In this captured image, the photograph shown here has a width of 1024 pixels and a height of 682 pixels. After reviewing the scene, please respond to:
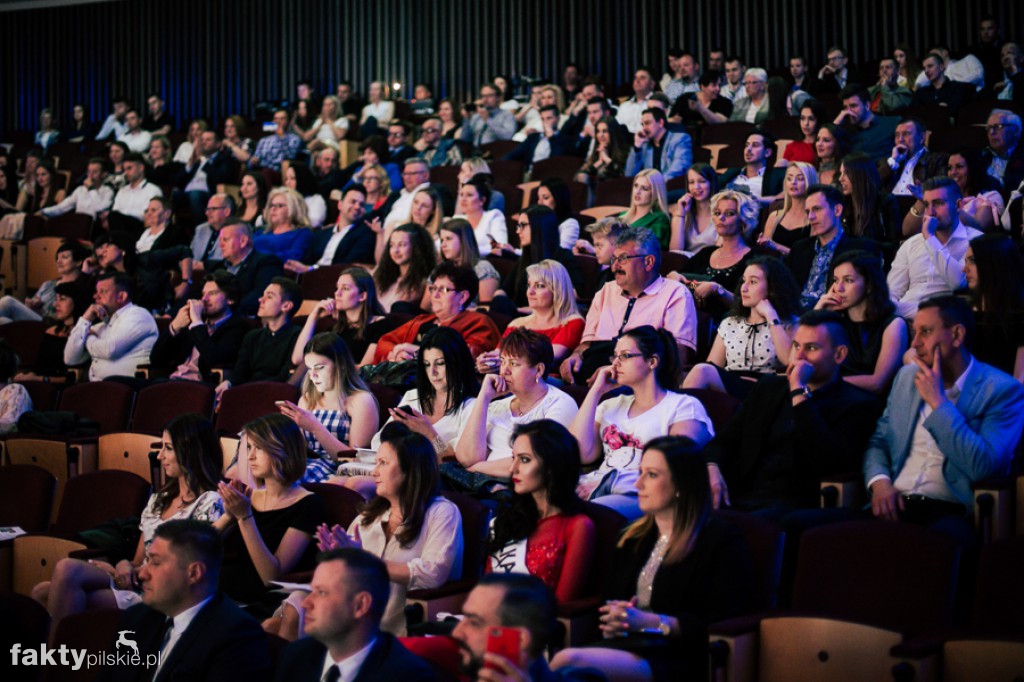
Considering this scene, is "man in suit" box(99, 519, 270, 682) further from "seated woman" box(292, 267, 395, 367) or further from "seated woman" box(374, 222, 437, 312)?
"seated woman" box(374, 222, 437, 312)

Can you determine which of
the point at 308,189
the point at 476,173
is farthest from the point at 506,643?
the point at 308,189

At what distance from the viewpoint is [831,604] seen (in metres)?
2.79

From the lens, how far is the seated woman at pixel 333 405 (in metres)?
4.20

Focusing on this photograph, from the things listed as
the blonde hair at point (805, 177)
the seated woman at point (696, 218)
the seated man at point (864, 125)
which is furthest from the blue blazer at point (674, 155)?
the blonde hair at point (805, 177)

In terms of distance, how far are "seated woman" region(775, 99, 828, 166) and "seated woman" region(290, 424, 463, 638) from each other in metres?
3.92

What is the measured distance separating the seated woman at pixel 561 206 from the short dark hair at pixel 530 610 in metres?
4.07

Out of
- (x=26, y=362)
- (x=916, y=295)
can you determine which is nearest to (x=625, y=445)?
(x=916, y=295)

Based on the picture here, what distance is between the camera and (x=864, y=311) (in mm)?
4012

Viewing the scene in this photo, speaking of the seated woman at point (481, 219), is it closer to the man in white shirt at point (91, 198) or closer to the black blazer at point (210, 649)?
the man in white shirt at point (91, 198)

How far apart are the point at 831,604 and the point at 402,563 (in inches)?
43.1

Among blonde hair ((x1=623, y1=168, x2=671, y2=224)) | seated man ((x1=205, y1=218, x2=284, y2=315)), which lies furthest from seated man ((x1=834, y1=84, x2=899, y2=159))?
seated man ((x1=205, y1=218, x2=284, y2=315))

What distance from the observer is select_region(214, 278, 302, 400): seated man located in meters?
5.24

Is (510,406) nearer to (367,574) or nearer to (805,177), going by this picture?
(367,574)

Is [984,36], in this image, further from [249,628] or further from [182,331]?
[249,628]
